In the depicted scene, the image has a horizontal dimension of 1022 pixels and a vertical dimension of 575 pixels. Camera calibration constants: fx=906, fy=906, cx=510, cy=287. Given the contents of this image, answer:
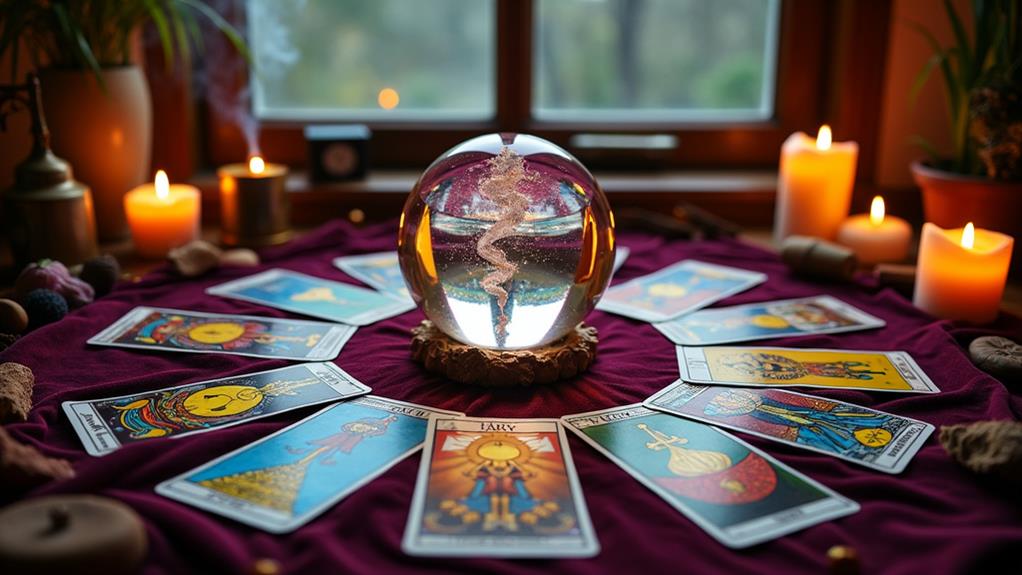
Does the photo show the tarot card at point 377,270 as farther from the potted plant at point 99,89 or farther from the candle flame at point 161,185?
the potted plant at point 99,89

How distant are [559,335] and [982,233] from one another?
0.85 metres

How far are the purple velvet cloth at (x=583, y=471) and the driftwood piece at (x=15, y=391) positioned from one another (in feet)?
0.06

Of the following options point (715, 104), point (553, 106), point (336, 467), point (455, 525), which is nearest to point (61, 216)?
point (336, 467)

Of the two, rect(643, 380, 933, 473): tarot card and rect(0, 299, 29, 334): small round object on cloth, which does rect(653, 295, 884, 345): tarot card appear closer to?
rect(643, 380, 933, 473): tarot card

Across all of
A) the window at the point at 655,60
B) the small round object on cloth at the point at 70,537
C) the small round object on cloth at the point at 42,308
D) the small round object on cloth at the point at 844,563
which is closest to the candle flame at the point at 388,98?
the window at the point at 655,60

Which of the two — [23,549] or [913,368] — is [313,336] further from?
[913,368]

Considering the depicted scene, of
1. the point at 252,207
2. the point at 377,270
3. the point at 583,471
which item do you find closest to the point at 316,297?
the point at 377,270

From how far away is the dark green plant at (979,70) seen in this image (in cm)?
171

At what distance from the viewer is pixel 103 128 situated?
188cm

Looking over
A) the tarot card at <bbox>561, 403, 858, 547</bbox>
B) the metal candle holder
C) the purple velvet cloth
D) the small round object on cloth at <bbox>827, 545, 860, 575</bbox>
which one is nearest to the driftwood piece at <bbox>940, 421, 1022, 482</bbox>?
the purple velvet cloth

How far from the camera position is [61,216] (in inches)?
66.3

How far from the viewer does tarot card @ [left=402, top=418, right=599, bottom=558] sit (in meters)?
0.93

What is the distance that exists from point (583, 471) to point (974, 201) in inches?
44.2

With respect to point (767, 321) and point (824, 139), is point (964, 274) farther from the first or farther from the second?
point (824, 139)
